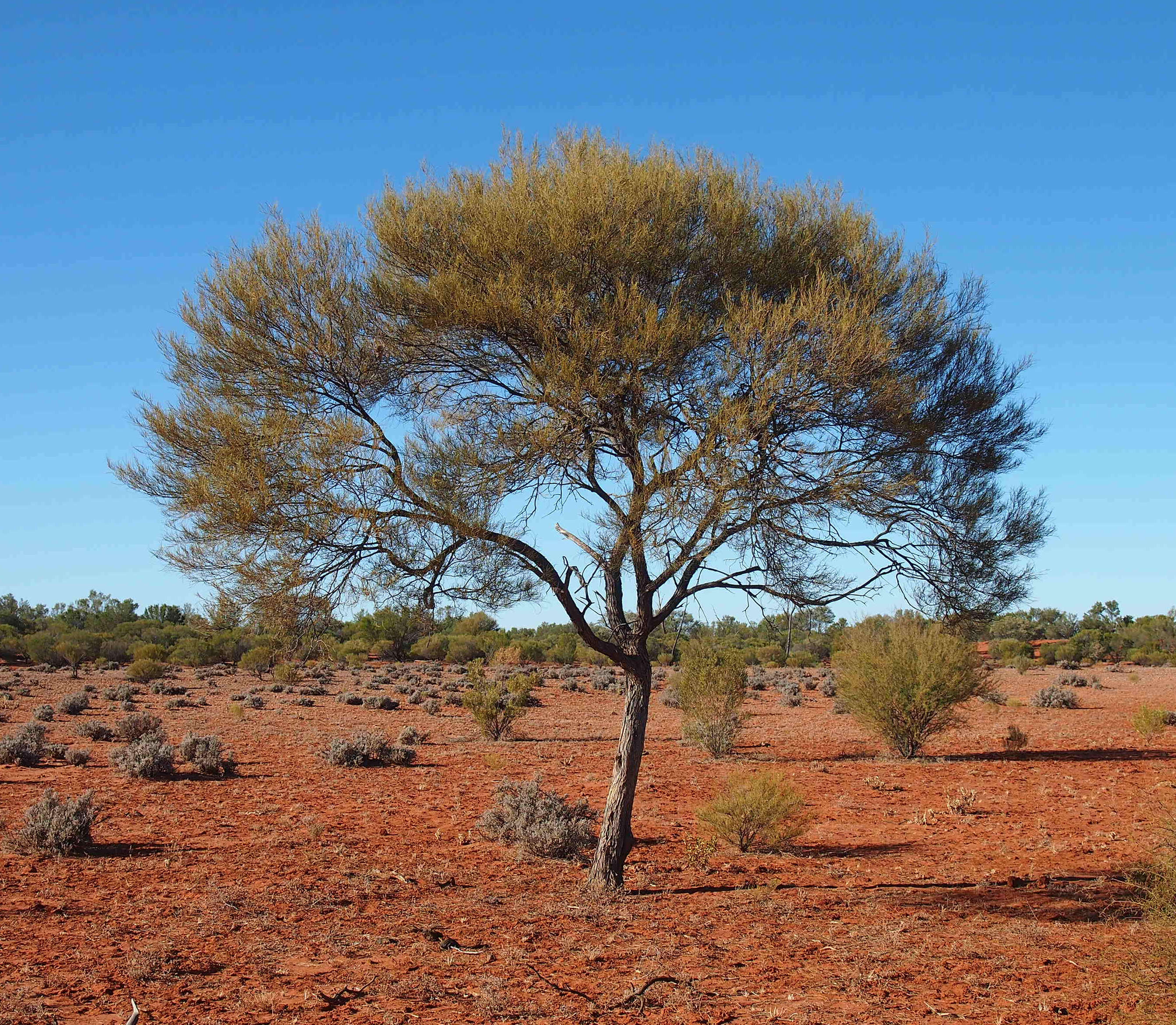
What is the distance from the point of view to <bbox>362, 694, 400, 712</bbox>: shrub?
3150 cm

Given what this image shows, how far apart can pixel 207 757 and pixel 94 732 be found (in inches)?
249

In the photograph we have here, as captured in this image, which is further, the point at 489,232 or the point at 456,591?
the point at 456,591

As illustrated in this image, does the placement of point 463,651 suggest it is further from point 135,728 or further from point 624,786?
point 624,786

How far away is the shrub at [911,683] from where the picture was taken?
2003cm

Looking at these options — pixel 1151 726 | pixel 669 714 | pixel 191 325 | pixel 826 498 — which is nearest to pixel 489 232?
pixel 191 325

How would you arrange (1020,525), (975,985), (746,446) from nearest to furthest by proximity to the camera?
(975,985) → (746,446) → (1020,525)

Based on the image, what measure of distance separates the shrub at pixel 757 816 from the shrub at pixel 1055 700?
21.6 m

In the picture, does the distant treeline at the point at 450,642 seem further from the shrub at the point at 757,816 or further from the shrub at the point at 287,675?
the shrub at the point at 757,816

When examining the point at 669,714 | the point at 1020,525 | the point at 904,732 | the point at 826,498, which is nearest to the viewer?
the point at 826,498

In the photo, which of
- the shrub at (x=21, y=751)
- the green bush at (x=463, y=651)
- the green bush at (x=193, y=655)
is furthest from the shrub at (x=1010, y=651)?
the shrub at (x=21, y=751)

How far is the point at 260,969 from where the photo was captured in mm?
7102

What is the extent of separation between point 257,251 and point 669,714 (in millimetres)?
25074

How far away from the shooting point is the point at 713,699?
21.3 m

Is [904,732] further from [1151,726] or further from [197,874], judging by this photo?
[197,874]
